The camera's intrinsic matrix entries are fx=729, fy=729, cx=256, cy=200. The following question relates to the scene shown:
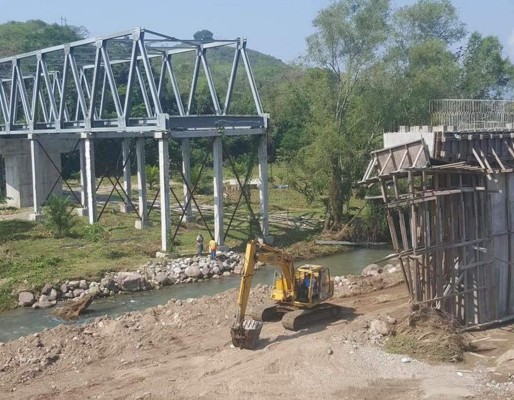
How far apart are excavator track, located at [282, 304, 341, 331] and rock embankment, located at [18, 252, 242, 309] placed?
32.2 feet

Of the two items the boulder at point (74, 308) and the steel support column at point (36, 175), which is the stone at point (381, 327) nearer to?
the boulder at point (74, 308)

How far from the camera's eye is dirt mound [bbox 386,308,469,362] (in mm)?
19531

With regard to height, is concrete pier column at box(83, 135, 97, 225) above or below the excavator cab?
above

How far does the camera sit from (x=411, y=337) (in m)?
20.1

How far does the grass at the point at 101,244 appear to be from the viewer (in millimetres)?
30059

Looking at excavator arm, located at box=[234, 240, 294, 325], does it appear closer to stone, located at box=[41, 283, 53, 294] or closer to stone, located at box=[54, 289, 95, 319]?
stone, located at box=[54, 289, 95, 319]

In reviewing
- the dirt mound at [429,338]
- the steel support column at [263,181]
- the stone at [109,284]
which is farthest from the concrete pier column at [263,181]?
the dirt mound at [429,338]

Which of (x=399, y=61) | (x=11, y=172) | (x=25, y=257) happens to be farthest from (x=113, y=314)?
(x=11, y=172)

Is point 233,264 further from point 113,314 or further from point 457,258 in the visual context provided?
point 457,258

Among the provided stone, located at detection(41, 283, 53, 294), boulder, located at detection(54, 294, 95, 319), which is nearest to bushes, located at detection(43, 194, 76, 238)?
stone, located at detection(41, 283, 53, 294)

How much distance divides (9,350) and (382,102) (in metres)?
27.0

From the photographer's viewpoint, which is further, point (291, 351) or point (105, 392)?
point (291, 351)

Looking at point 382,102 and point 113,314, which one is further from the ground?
point 382,102

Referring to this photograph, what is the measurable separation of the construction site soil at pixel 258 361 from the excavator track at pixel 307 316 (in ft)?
0.80
